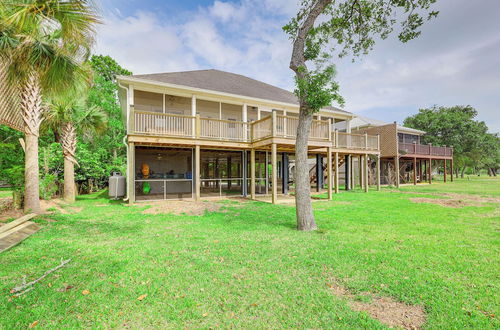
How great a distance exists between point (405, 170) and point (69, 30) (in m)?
30.0

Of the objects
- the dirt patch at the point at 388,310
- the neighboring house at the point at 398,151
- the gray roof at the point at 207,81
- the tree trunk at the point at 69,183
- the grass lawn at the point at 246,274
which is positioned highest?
the gray roof at the point at 207,81

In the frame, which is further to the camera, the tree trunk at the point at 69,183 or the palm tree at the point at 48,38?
the tree trunk at the point at 69,183

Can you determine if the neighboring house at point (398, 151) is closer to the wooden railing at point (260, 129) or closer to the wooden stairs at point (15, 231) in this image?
the wooden railing at point (260, 129)

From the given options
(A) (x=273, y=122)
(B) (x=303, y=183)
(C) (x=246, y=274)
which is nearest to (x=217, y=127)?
(A) (x=273, y=122)

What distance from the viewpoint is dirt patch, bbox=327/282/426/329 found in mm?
2260

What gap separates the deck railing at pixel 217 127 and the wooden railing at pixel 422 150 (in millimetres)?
13213

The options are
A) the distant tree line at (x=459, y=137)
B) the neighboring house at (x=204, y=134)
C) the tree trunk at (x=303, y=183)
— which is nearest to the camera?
the tree trunk at (x=303, y=183)

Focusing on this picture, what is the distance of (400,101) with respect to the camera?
123 ft

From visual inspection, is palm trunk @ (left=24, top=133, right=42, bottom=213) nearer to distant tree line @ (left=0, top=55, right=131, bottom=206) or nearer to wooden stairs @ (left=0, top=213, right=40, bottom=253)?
distant tree line @ (left=0, top=55, right=131, bottom=206)

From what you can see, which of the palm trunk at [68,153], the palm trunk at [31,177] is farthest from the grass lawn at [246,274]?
the palm trunk at [68,153]

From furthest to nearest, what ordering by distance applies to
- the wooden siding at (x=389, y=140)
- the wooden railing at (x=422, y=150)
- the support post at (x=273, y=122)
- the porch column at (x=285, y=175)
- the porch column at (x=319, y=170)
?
the wooden railing at (x=422, y=150) → the wooden siding at (x=389, y=140) → the porch column at (x=319, y=170) → the porch column at (x=285, y=175) → the support post at (x=273, y=122)

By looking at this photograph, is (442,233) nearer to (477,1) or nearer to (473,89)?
(477,1)

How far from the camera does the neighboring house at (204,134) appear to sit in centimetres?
1008

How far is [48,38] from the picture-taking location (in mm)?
5355
